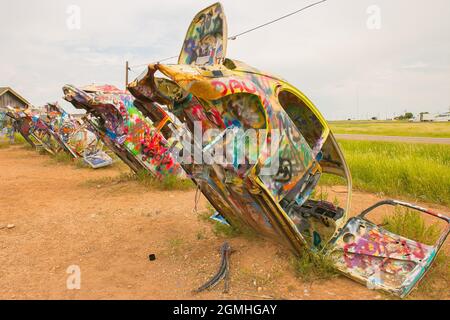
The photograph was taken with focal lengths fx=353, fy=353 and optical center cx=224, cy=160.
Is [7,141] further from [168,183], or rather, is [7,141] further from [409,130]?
[409,130]

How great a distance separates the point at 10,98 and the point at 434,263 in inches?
1560

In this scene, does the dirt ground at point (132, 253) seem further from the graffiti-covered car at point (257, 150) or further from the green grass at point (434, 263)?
the graffiti-covered car at point (257, 150)

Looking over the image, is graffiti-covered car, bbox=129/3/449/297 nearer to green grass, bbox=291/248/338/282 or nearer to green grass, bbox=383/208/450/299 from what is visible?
green grass, bbox=291/248/338/282

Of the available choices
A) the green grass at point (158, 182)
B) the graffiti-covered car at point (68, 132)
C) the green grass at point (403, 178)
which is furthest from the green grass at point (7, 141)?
the green grass at point (403, 178)

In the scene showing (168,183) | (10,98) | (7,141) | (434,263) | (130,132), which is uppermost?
(10,98)

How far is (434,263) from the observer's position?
3984mm

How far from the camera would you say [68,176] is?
1176 centimetres

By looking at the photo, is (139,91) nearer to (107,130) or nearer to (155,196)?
(155,196)

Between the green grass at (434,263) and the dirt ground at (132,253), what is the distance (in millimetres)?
127

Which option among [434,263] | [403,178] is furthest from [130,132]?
[434,263]

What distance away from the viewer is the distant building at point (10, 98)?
33.5 m

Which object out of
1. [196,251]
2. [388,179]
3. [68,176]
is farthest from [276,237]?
[68,176]

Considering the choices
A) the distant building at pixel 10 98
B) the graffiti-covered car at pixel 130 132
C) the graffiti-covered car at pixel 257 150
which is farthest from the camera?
the distant building at pixel 10 98

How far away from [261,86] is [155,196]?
5.35 metres
